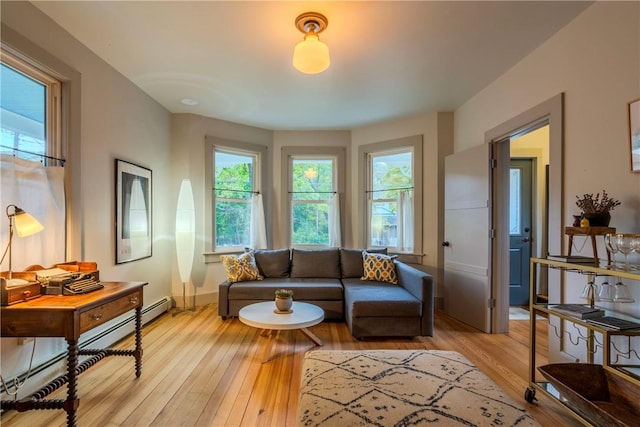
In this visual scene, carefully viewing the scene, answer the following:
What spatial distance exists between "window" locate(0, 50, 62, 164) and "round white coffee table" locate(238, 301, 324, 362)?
195 centimetres

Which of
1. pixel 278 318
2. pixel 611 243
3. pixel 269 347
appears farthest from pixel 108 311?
pixel 611 243

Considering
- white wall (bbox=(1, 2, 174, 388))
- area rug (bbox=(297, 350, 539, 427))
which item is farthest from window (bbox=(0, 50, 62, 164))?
area rug (bbox=(297, 350, 539, 427))

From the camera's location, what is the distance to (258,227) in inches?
179

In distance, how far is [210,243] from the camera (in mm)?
4211

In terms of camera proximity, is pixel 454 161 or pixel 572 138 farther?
pixel 454 161

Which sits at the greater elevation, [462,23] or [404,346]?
[462,23]

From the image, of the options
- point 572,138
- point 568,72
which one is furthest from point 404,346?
point 568,72

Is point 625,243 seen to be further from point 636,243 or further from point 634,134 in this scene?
point 634,134

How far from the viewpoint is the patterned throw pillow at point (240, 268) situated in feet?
12.2

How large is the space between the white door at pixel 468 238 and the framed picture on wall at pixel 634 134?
146cm

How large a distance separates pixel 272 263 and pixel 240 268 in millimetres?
464

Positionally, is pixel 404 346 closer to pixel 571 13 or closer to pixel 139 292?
pixel 139 292

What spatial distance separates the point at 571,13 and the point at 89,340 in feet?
14.2

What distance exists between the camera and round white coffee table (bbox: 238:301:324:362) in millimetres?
2537
